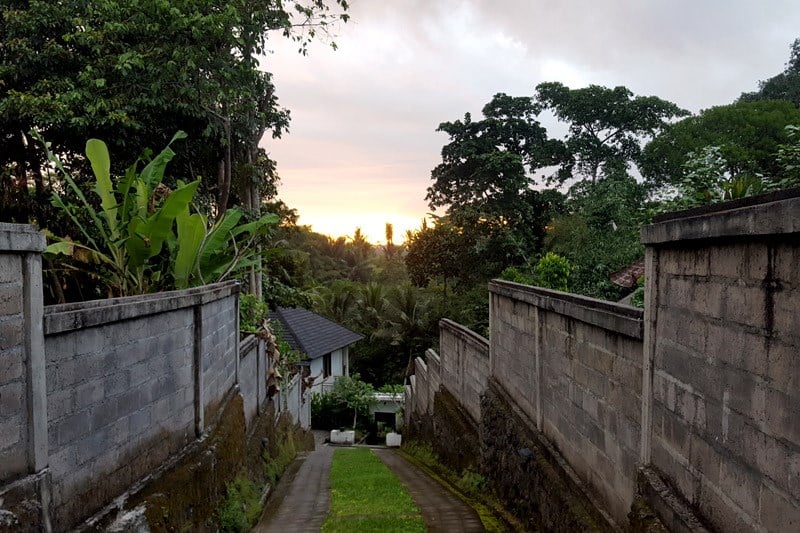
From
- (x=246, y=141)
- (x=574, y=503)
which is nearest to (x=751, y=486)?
(x=574, y=503)

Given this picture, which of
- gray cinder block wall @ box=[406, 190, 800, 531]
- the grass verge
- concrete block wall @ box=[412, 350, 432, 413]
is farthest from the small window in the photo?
gray cinder block wall @ box=[406, 190, 800, 531]

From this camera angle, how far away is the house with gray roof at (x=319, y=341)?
2438cm

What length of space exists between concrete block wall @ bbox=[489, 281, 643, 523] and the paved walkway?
162cm

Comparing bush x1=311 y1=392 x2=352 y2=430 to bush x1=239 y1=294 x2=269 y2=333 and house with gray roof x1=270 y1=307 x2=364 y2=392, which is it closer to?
house with gray roof x1=270 y1=307 x2=364 y2=392

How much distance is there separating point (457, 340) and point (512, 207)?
12.7 m

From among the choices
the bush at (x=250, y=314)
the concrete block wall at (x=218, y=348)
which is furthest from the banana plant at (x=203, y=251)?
the bush at (x=250, y=314)

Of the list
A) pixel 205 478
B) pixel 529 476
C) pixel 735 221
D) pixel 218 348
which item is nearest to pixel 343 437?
pixel 218 348

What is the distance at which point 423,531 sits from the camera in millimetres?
6297

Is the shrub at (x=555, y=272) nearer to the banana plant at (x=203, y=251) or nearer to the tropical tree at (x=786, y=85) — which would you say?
the banana plant at (x=203, y=251)

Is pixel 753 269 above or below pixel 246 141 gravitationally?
below

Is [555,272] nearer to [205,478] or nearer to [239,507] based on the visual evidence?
[239,507]

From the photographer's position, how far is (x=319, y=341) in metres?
25.5

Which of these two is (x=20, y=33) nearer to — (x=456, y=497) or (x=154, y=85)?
(x=154, y=85)

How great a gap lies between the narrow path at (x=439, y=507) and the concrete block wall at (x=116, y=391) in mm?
3069
